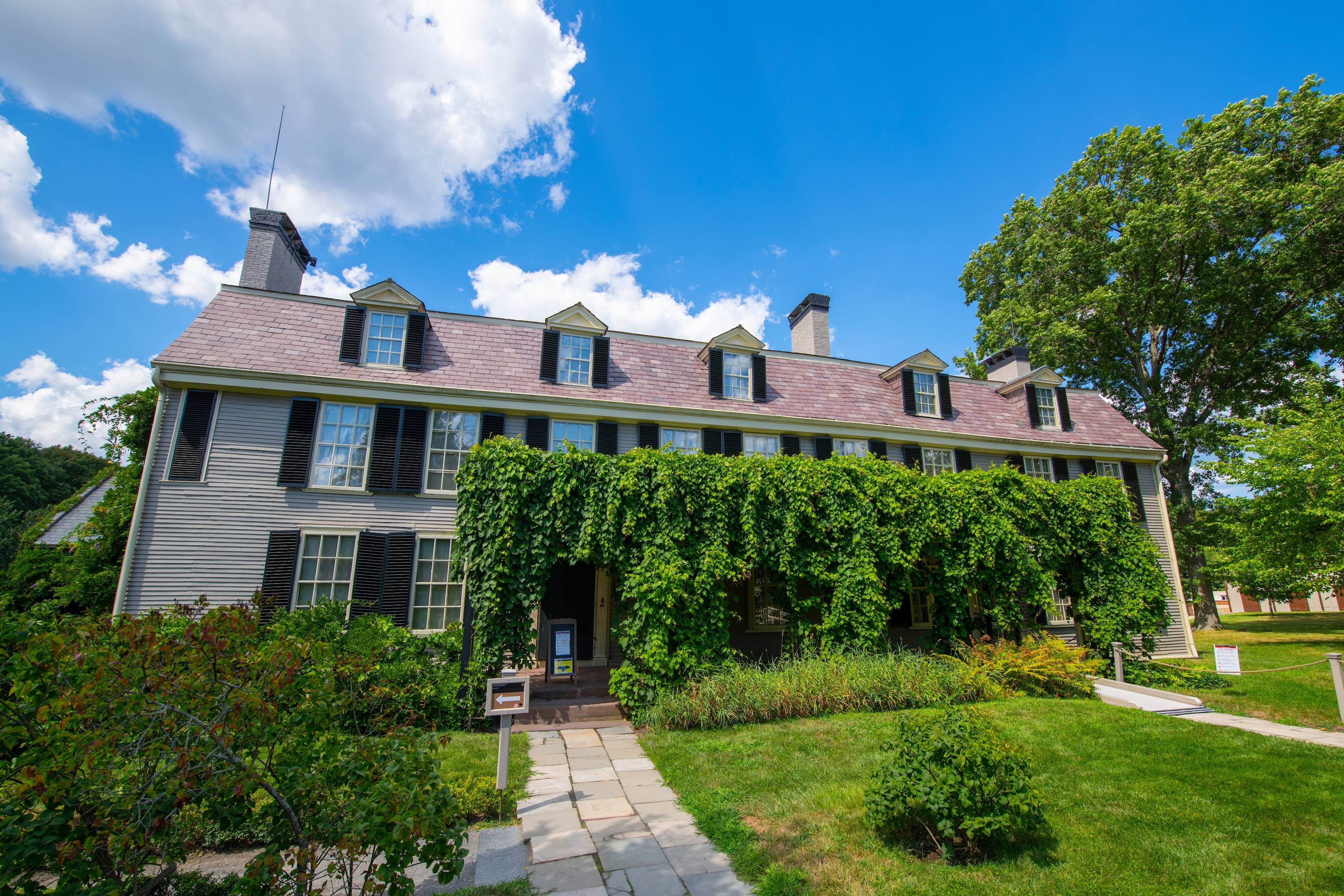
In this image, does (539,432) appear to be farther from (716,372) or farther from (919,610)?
(919,610)

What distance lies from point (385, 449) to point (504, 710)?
7661 mm

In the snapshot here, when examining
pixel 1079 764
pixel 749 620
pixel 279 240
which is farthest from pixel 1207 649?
pixel 279 240

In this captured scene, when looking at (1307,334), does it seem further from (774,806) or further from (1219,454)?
(774,806)

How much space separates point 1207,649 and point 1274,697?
919 centimetres

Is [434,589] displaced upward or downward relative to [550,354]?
downward

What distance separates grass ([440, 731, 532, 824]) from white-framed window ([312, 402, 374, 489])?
604 centimetres

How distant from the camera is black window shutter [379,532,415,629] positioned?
433 inches

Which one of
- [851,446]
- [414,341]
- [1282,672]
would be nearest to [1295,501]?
[1282,672]

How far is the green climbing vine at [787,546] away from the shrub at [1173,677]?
572 mm

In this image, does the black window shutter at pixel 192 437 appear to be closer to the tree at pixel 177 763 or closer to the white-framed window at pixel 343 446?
the white-framed window at pixel 343 446

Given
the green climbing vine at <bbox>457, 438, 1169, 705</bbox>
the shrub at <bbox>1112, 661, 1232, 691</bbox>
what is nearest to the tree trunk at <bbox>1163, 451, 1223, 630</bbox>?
the green climbing vine at <bbox>457, 438, 1169, 705</bbox>

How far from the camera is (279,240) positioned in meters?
13.7

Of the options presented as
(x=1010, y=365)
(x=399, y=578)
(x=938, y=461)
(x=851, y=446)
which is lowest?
(x=399, y=578)

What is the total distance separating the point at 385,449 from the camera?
1173cm
